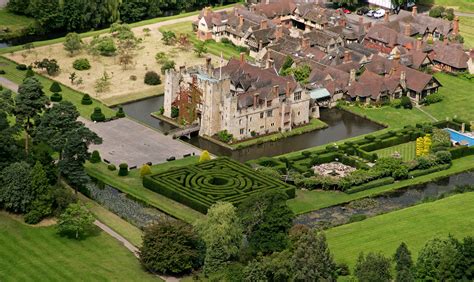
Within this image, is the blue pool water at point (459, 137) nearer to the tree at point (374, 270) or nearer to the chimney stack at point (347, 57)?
the chimney stack at point (347, 57)

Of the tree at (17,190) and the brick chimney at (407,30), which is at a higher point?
the tree at (17,190)

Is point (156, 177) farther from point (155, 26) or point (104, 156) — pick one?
point (155, 26)

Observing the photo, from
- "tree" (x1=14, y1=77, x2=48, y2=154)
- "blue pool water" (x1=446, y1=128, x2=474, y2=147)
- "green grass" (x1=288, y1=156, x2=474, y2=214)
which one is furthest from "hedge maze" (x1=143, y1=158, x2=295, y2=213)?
"blue pool water" (x1=446, y1=128, x2=474, y2=147)

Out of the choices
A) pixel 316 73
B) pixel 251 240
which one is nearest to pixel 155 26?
pixel 316 73

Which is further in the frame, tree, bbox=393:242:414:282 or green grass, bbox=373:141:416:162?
green grass, bbox=373:141:416:162

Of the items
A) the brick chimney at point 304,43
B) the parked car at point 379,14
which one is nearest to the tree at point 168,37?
the brick chimney at point 304,43

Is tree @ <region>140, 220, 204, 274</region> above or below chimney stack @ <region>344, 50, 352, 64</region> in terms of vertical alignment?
above

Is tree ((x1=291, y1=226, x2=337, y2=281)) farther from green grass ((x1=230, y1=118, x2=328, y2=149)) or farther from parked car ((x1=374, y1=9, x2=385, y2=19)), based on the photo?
parked car ((x1=374, y1=9, x2=385, y2=19))
